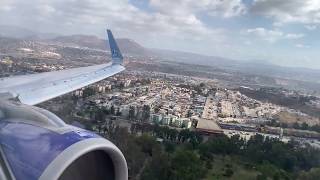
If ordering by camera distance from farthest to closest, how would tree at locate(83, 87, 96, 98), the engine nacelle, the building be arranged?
tree at locate(83, 87, 96, 98) < the building < the engine nacelle

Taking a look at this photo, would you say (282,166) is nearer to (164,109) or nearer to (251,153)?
(251,153)

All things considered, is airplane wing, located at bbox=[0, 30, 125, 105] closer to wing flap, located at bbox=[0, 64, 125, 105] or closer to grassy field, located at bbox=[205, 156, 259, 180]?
wing flap, located at bbox=[0, 64, 125, 105]

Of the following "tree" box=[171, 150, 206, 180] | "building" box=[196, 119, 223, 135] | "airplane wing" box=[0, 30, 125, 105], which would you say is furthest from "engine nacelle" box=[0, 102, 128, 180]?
"building" box=[196, 119, 223, 135]

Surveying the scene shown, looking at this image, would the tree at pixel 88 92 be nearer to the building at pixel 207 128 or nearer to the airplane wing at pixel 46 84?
the building at pixel 207 128

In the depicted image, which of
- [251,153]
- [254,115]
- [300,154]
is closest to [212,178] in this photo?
[251,153]

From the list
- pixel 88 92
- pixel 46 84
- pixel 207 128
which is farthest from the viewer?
pixel 88 92

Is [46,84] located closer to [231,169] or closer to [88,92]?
[231,169]

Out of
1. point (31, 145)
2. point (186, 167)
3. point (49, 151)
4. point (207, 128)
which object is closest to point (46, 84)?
point (31, 145)
